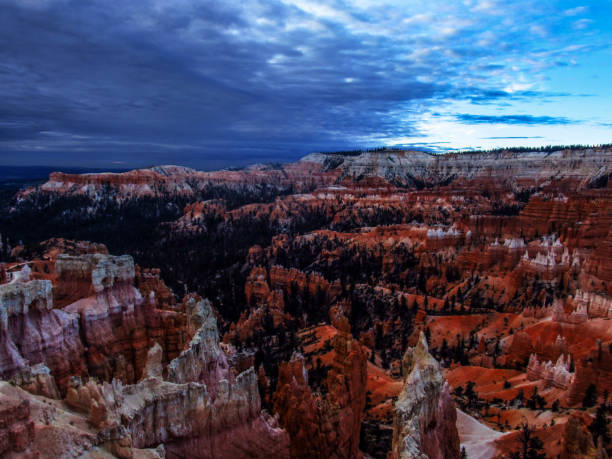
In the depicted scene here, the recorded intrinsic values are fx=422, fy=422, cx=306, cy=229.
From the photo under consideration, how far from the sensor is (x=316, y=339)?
32.8 m

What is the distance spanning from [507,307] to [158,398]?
3931 centimetres

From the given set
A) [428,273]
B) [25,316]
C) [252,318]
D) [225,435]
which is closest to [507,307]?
[428,273]

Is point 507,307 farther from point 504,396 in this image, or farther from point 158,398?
point 158,398

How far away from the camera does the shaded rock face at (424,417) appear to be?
30.3 ft

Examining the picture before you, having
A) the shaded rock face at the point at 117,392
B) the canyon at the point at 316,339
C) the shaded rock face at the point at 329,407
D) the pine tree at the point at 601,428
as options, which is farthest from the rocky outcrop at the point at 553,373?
the shaded rock face at the point at 117,392

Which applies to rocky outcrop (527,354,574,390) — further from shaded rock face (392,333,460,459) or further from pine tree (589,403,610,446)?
shaded rock face (392,333,460,459)

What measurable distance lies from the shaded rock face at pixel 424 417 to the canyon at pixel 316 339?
0.07m

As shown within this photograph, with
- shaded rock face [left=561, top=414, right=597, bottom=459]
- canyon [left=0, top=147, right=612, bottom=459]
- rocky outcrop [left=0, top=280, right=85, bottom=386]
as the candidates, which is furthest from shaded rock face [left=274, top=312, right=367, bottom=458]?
rocky outcrop [left=0, top=280, right=85, bottom=386]

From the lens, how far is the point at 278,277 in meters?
53.0

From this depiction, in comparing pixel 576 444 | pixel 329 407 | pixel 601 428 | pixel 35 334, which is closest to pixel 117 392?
pixel 35 334

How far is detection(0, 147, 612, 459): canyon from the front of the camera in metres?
9.80

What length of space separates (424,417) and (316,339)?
22.7 m

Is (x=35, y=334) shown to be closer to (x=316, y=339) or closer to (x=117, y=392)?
(x=117, y=392)

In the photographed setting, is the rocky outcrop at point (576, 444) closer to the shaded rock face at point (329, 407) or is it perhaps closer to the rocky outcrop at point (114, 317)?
the shaded rock face at point (329, 407)
